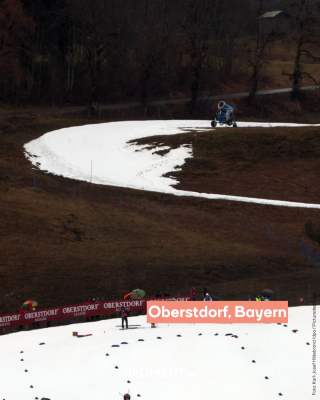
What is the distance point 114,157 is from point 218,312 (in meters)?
38.9

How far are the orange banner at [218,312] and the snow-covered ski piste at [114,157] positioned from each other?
84.5 ft

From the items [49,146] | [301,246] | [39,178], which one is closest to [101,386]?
[301,246]

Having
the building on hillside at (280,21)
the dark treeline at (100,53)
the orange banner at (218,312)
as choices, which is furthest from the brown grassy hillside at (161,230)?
the building on hillside at (280,21)

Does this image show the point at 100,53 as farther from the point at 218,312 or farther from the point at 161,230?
the point at 218,312

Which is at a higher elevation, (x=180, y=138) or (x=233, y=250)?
(x=180, y=138)

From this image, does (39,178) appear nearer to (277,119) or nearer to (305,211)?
(305,211)

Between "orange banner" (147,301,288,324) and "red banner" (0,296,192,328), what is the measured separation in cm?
182

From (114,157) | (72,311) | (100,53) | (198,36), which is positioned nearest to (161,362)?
(72,311)

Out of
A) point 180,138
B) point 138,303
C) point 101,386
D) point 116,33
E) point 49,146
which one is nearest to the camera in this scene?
point 101,386

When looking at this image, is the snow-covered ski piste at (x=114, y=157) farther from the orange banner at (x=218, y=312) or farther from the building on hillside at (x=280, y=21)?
the building on hillside at (x=280, y=21)

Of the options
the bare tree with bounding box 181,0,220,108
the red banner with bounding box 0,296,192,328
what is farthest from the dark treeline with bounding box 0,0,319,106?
the red banner with bounding box 0,296,192,328

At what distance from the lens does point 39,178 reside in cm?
5797

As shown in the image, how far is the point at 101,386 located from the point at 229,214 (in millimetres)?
32964

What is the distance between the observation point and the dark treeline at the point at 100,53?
85.6 m
